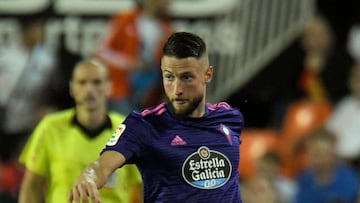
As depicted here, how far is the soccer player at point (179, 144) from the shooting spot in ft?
17.3

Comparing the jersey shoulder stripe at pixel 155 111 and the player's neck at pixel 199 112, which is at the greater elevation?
the jersey shoulder stripe at pixel 155 111

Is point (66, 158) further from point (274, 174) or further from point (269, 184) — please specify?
point (274, 174)

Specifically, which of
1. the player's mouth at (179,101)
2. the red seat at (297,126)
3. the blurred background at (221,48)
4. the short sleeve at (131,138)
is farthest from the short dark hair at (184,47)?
the blurred background at (221,48)

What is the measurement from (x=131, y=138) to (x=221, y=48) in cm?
624

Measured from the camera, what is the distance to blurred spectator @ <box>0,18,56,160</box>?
11406mm

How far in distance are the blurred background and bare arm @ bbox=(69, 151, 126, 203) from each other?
18.1 feet

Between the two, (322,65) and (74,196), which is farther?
(322,65)

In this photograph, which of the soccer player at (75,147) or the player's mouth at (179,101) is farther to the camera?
the soccer player at (75,147)

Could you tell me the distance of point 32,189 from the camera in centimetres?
671

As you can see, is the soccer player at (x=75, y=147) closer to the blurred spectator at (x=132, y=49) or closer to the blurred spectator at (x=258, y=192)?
the blurred spectator at (x=258, y=192)

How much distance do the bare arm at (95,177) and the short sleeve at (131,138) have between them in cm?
4

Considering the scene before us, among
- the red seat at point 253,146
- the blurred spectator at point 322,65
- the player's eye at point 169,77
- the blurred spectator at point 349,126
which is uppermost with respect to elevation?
the player's eye at point 169,77

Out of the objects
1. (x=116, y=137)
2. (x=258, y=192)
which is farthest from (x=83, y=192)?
(x=258, y=192)

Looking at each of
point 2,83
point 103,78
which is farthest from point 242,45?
point 103,78
